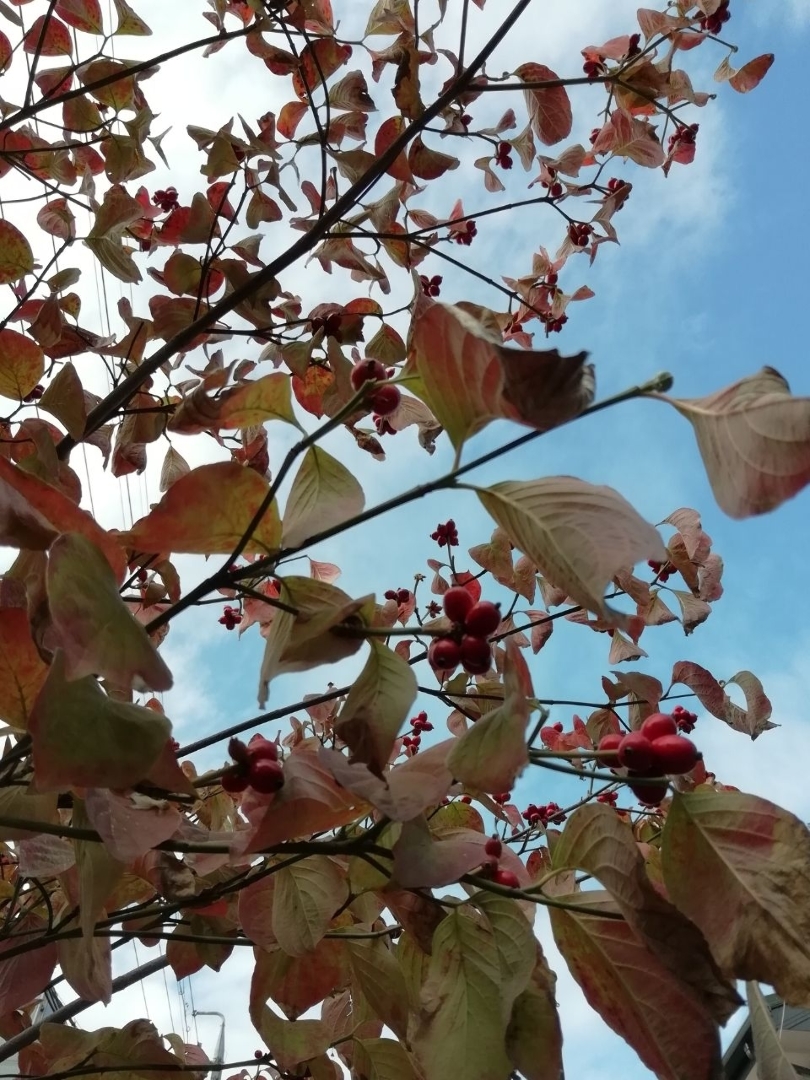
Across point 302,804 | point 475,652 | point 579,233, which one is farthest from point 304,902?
point 579,233

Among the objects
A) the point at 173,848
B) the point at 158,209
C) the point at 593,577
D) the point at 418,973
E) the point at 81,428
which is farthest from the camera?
the point at 158,209

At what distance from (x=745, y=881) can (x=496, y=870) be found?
0.94 feet

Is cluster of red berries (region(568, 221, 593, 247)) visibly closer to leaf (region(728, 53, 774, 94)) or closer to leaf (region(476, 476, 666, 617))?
leaf (region(728, 53, 774, 94))

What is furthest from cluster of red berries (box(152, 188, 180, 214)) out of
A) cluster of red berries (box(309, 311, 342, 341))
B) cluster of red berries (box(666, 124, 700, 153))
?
cluster of red berries (box(666, 124, 700, 153))

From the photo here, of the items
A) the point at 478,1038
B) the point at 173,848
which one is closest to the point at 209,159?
the point at 173,848

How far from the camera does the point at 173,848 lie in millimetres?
818

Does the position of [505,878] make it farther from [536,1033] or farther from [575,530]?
[575,530]

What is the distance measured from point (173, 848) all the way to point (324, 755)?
0.27 meters

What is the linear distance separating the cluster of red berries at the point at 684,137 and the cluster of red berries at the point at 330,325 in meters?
1.09

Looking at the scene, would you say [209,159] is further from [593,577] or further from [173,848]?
[593,577]

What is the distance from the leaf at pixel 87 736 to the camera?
540mm

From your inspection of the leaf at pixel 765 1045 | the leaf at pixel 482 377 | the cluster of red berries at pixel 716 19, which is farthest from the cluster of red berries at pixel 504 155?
the leaf at pixel 765 1045

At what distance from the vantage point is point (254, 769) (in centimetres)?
72

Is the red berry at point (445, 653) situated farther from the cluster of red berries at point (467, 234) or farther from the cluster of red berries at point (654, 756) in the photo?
the cluster of red berries at point (467, 234)
